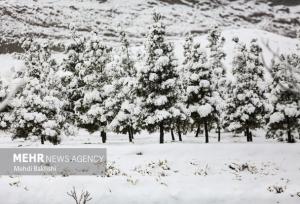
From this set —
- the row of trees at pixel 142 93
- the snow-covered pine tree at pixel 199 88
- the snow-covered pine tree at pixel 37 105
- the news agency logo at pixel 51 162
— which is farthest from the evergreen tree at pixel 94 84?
the news agency logo at pixel 51 162

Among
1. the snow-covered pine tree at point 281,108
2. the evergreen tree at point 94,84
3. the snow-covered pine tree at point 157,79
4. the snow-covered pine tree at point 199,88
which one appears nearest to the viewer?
the snow-covered pine tree at point 157,79

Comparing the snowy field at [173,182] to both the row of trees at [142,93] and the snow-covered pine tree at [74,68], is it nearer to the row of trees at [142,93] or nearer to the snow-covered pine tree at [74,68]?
the row of trees at [142,93]

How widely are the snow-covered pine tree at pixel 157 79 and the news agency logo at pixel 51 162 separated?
949 centimetres

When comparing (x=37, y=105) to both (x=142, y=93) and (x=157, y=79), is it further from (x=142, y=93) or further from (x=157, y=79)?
(x=157, y=79)

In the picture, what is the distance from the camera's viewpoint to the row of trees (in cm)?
3331

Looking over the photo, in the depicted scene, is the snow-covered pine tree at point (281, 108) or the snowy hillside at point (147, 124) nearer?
the snowy hillside at point (147, 124)

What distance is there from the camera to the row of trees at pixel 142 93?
33312mm

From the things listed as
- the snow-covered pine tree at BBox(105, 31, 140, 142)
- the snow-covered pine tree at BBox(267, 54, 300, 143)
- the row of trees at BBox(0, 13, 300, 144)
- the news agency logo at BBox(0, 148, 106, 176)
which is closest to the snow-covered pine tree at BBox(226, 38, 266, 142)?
the row of trees at BBox(0, 13, 300, 144)

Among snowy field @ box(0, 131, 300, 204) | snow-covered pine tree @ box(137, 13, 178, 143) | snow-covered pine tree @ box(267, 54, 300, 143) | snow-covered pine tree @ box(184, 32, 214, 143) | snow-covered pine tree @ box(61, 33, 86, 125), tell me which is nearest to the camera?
snowy field @ box(0, 131, 300, 204)

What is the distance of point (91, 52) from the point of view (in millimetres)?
35688

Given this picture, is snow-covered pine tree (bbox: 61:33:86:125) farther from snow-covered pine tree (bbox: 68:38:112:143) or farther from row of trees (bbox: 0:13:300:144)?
snow-covered pine tree (bbox: 68:38:112:143)

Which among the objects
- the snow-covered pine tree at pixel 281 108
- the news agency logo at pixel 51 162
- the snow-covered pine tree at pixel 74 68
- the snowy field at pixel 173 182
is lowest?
the snowy field at pixel 173 182

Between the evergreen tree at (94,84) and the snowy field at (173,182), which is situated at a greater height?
the evergreen tree at (94,84)

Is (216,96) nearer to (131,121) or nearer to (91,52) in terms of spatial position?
(131,121)
